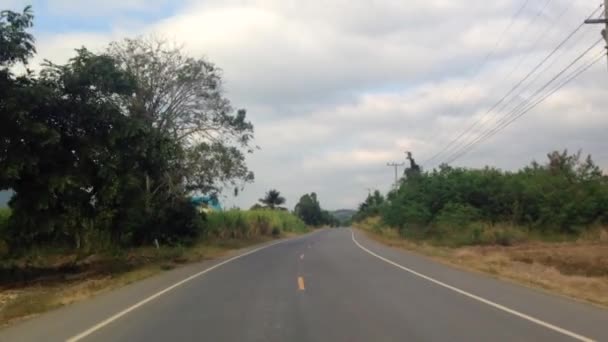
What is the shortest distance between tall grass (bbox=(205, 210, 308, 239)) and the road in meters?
32.9

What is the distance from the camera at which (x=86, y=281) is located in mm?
21891

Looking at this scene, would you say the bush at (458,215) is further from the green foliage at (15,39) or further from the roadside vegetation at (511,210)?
the green foliage at (15,39)

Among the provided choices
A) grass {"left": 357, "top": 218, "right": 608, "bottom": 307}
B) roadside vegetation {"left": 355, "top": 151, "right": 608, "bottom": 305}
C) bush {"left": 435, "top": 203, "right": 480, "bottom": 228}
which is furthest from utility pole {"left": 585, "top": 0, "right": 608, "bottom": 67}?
bush {"left": 435, "top": 203, "right": 480, "bottom": 228}

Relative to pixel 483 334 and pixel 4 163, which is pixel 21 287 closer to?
pixel 4 163

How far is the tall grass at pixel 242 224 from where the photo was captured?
52.8 metres

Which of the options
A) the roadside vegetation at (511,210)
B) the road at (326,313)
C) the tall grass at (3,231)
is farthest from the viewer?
the roadside vegetation at (511,210)

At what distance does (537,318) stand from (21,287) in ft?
53.1

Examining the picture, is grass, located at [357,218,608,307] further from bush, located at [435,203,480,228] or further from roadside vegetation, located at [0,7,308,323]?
roadside vegetation, located at [0,7,308,323]

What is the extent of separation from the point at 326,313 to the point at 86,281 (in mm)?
12628

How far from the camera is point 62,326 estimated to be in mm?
11430

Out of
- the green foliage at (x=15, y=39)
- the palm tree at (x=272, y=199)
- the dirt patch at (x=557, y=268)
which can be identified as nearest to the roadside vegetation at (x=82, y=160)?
the green foliage at (x=15, y=39)

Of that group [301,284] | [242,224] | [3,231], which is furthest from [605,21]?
[242,224]

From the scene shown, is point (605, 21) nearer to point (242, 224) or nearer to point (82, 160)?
point (82, 160)

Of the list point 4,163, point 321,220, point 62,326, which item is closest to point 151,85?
point 4,163
